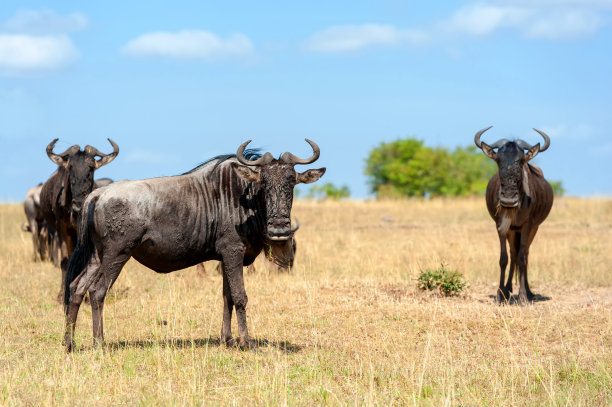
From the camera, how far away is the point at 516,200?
37.6 feet

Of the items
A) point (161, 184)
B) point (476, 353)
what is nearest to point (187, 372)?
point (161, 184)

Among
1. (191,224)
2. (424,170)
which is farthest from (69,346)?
(424,170)

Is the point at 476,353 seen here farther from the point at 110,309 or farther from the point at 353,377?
the point at 110,309

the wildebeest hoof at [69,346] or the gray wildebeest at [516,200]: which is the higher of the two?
the gray wildebeest at [516,200]

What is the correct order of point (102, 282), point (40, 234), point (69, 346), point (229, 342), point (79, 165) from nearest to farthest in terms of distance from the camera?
1. point (102, 282)
2. point (69, 346)
3. point (229, 342)
4. point (79, 165)
5. point (40, 234)

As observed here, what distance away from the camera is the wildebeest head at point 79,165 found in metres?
10.6

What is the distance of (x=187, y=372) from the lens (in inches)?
278

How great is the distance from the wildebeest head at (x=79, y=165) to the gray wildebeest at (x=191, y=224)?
8.33ft

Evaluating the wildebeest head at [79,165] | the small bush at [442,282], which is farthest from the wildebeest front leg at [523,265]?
the wildebeest head at [79,165]

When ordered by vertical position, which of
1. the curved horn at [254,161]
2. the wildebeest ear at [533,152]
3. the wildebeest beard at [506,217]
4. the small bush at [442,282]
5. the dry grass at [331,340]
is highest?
the wildebeest ear at [533,152]

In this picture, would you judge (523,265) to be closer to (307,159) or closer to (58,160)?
(307,159)

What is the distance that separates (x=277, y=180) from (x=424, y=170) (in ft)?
154

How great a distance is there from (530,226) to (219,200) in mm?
6371

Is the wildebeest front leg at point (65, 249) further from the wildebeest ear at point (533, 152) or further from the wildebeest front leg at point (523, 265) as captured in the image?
the wildebeest ear at point (533, 152)
